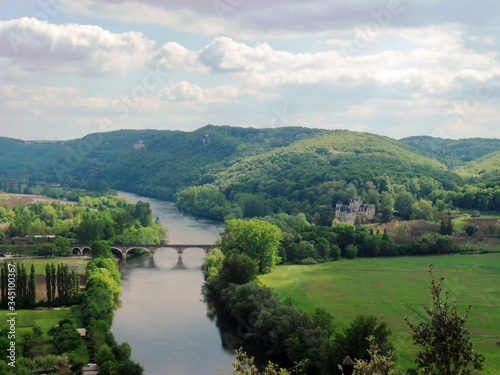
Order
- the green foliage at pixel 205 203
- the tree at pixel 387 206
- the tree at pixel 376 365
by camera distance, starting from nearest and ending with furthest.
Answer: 1. the tree at pixel 376 365
2. the tree at pixel 387 206
3. the green foliage at pixel 205 203

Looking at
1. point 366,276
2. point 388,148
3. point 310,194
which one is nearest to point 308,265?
point 366,276

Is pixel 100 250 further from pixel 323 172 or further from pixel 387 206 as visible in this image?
pixel 323 172

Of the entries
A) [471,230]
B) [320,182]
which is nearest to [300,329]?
[471,230]

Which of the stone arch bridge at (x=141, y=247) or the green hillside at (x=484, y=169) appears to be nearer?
the stone arch bridge at (x=141, y=247)

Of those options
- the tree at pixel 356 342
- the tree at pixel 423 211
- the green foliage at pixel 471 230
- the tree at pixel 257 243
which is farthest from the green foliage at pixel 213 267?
the tree at pixel 423 211

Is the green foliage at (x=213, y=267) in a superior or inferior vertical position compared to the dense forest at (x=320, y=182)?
inferior

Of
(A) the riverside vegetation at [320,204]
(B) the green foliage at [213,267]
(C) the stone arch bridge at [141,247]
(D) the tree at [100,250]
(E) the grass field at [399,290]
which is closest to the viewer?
(E) the grass field at [399,290]

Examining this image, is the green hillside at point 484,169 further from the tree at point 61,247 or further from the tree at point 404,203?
the tree at point 61,247
